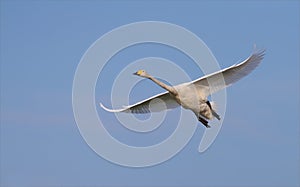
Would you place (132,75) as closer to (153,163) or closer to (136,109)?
(136,109)

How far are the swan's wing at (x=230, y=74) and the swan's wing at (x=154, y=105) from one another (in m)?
1.72

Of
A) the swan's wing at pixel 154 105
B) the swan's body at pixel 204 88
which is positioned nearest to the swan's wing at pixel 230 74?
the swan's body at pixel 204 88

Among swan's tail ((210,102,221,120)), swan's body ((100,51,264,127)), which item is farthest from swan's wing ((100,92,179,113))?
swan's tail ((210,102,221,120))

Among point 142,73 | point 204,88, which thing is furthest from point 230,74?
point 142,73

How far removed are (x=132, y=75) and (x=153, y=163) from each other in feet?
14.0

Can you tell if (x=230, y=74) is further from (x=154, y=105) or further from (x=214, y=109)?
(x=154, y=105)

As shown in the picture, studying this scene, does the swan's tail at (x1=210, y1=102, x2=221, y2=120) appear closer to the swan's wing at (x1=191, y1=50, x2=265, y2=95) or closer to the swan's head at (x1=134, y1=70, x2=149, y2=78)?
the swan's wing at (x1=191, y1=50, x2=265, y2=95)

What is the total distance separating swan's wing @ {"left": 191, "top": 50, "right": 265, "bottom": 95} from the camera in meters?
22.4

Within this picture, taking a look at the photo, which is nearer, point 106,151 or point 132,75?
point 106,151

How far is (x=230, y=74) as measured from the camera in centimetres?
2295

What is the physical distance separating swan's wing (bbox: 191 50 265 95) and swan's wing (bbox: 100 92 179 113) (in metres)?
1.72

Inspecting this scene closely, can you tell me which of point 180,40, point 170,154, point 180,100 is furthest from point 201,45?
point 170,154

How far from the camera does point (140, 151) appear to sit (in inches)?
861

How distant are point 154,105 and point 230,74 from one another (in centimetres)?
388
